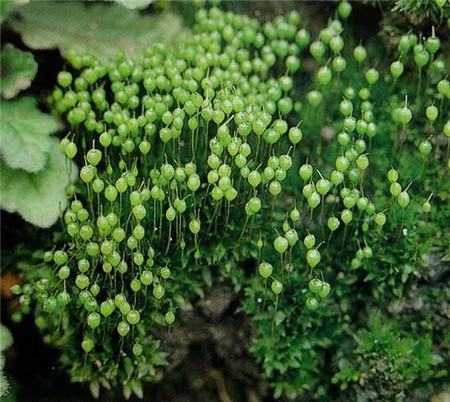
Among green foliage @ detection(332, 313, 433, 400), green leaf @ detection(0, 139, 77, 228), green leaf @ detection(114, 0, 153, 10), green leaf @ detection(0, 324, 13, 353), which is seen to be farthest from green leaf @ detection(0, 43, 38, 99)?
green foliage @ detection(332, 313, 433, 400)

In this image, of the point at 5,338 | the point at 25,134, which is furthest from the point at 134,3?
the point at 5,338

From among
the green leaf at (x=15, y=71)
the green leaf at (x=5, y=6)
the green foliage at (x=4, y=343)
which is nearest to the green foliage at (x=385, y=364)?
the green foliage at (x=4, y=343)

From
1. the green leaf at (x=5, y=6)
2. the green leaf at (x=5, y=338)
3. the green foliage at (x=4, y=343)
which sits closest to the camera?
the green foliage at (x=4, y=343)

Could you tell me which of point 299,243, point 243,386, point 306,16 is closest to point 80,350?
point 243,386

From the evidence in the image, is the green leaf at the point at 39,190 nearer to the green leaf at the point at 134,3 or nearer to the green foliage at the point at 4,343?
the green foliage at the point at 4,343

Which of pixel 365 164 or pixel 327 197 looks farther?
pixel 327 197

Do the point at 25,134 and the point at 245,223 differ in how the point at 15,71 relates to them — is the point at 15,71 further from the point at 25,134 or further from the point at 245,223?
the point at 245,223

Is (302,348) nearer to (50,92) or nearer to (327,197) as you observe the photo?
(327,197)
